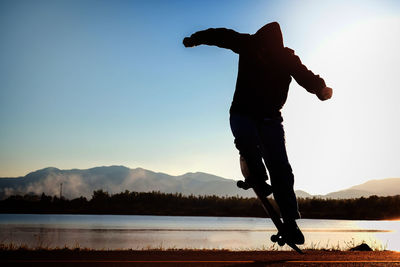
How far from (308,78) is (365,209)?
111 m

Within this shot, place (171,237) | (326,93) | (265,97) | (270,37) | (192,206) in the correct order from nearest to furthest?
(326,93)
(265,97)
(270,37)
(171,237)
(192,206)

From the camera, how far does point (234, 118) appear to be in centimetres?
529

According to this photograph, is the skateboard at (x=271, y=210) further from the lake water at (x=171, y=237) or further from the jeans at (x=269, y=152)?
the lake water at (x=171, y=237)

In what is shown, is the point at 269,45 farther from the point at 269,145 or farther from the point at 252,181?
the point at 252,181

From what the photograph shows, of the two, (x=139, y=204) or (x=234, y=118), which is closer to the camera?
(x=234, y=118)

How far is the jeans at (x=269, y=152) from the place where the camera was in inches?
205

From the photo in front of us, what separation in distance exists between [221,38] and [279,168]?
1.94m

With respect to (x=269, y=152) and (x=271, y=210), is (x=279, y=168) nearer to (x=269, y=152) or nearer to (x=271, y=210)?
(x=269, y=152)

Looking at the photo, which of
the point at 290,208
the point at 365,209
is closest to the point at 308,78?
the point at 290,208

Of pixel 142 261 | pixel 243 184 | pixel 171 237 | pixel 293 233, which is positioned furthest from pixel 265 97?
pixel 171 237

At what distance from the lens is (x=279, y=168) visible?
5.30m

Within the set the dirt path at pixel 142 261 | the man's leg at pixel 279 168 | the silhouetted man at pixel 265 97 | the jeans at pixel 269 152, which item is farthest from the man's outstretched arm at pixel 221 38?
the dirt path at pixel 142 261

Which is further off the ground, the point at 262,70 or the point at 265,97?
the point at 262,70

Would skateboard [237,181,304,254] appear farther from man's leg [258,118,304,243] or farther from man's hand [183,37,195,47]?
man's hand [183,37,195,47]
